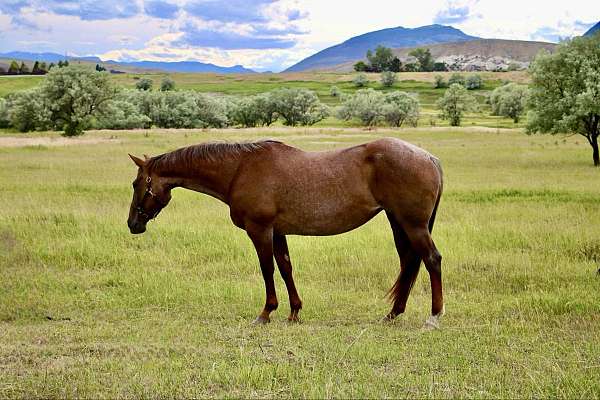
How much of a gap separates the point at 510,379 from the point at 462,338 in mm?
1602

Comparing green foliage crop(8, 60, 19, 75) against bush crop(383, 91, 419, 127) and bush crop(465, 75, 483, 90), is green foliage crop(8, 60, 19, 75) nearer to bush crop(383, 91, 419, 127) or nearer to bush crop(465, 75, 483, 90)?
bush crop(465, 75, 483, 90)

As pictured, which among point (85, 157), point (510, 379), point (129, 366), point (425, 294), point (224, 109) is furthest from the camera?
point (224, 109)

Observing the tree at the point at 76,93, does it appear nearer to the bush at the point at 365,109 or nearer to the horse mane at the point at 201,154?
the bush at the point at 365,109

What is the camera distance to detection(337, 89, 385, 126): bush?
81250 mm

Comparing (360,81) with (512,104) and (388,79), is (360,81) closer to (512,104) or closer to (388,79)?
(388,79)

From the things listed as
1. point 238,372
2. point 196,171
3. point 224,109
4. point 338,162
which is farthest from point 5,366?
point 224,109

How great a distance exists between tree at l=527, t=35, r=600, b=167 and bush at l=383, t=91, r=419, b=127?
1800 inches

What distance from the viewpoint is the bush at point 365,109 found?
267 feet

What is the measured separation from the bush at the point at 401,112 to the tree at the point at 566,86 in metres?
45.7

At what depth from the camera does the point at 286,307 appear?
934 centimetres

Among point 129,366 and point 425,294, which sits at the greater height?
point 129,366

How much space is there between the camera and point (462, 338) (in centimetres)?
705

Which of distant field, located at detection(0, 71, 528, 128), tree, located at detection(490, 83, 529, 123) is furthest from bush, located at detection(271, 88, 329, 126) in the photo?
tree, located at detection(490, 83, 529, 123)

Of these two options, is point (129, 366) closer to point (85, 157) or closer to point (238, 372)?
point (238, 372)
